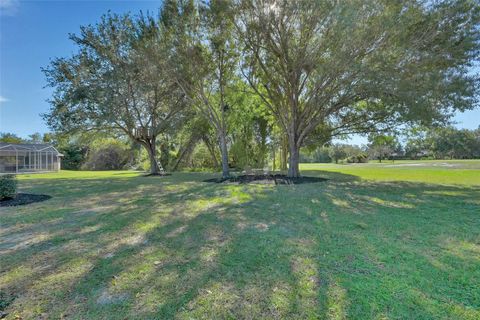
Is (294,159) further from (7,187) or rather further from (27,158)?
(27,158)

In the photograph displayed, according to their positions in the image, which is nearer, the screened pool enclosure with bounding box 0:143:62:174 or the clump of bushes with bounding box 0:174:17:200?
the clump of bushes with bounding box 0:174:17:200

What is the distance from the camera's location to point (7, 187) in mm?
6586

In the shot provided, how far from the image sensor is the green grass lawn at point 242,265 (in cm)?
192

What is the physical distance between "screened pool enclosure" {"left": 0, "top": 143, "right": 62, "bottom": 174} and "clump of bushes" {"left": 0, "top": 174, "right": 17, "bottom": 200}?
1918cm

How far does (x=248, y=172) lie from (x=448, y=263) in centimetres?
1214

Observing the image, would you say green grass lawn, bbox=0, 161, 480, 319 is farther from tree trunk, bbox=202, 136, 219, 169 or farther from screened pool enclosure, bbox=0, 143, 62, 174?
screened pool enclosure, bbox=0, 143, 62, 174

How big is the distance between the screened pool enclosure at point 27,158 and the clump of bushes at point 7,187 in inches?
755

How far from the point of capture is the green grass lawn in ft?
6.31

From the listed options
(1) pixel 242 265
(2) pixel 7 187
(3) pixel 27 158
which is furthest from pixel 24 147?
(1) pixel 242 265

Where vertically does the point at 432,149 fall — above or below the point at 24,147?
below

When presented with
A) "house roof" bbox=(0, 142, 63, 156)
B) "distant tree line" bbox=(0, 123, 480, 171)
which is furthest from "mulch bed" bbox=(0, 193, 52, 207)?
"house roof" bbox=(0, 142, 63, 156)

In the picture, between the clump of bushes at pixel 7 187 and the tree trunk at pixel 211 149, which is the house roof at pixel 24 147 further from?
the clump of bushes at pixel 7 187

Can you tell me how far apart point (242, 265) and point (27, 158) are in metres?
29.2

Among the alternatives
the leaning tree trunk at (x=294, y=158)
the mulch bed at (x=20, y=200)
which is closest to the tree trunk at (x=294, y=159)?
the leaning tree trunk at (x=294, y=158)
